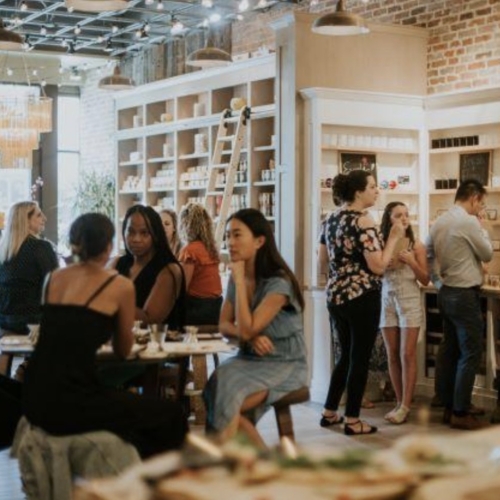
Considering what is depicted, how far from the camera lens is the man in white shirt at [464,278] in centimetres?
696

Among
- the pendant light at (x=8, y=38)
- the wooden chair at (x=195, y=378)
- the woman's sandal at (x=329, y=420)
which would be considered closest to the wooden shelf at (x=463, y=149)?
the woman's sandal at (x=329, y=420)

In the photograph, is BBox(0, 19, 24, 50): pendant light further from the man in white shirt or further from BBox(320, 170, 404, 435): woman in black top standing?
the man in white shirt

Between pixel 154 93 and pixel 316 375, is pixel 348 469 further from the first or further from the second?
pixel 154 93

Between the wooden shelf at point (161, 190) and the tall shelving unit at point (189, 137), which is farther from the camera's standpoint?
the wooden shelf at point (161, 190)

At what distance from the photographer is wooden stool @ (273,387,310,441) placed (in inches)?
190

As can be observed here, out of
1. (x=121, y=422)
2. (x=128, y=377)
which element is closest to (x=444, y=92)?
(x=128, y=377)

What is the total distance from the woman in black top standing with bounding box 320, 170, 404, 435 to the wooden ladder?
4.40 metres

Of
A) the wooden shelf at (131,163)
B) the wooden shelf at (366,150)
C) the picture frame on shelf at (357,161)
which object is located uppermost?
the wooden shelf at (131,163)

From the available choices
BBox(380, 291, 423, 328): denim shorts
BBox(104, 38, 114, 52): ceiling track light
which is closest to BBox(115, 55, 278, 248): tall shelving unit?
BBox(104, 38, 114, 52): ceiling track light

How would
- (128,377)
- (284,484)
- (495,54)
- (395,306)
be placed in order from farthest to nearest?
(495,54) → (395,306) → (128,377) → (284,484)

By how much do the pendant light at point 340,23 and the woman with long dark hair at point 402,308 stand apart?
1401 millimetres

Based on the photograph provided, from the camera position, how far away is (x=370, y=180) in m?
6.71

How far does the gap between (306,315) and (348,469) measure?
6.45 m

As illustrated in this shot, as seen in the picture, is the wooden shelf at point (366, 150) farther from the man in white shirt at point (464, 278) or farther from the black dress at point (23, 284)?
the black dress at point (23, 284)
